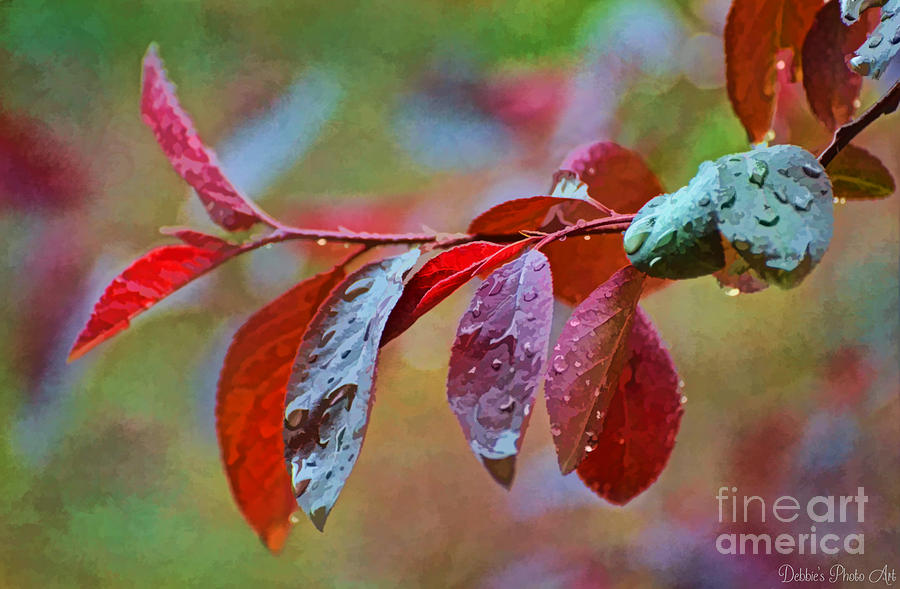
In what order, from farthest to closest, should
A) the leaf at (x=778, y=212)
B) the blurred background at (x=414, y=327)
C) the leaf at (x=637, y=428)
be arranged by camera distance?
the blurred background at (x=414, y=327) → the leaf at (x=637, y=428) → the leaf at (x=778, y=212)

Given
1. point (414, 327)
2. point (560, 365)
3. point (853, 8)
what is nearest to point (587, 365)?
point (560, 365)

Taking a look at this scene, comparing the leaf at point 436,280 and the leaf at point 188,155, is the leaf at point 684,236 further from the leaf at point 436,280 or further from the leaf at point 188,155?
the leaf at point 188,155

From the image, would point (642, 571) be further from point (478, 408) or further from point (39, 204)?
point (39, 204)

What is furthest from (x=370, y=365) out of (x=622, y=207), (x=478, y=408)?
(x=622, y=207)

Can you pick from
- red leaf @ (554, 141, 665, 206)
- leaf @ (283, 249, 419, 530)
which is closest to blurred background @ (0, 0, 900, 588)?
red leaf @ (554, 141, 665, 206)

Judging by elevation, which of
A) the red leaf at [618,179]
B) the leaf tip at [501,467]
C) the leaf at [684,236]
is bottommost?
the leaf tip at [501,467]

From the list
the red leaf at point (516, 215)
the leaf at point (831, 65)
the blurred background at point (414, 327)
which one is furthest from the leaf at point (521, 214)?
the blurred background at point (414, 327)

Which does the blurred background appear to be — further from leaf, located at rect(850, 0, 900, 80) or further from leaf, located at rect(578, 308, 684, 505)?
leaf, located at rect(850, 0, 900, 80)
